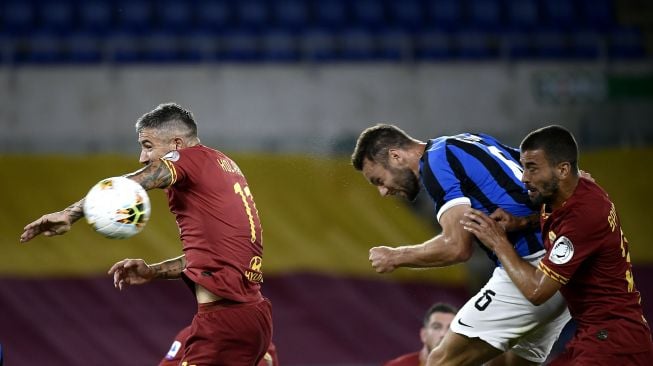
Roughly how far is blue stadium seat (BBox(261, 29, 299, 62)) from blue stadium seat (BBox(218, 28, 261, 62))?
12 cm

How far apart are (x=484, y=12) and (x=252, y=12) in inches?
164

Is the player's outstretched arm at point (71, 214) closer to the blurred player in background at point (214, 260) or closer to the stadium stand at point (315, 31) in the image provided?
the blurred player in background at point (214, 260)

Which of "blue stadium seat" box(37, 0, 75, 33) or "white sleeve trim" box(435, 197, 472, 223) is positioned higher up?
"blue stadium seat" box(37, 0, 75, 33)

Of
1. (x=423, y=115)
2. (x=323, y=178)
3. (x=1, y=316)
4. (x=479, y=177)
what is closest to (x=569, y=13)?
(x=423, y=115)

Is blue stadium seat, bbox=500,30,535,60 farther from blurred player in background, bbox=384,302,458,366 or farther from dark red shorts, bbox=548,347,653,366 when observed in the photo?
dark red shorts, bbox=548,347,653,366

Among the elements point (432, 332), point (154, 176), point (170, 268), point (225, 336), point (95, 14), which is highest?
point (95, 14)

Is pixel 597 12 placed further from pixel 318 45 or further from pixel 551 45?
pixel 318 45

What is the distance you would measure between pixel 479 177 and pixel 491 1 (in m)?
12.7

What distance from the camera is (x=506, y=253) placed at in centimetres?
562

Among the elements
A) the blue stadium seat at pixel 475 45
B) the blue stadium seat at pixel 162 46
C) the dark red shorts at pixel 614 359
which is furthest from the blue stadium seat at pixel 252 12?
the dark red shorts at pixel 614 359

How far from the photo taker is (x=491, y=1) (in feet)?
58.9

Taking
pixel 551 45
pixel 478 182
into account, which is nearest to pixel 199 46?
pixel 551 45

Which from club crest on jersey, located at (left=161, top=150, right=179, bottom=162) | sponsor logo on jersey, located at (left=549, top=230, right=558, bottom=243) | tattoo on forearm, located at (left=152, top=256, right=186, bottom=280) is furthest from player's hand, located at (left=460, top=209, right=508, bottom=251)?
tattoo on forearm, located at (left=152, top=256, right=186, bottom=280)

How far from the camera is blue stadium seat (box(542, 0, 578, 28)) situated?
18.0 meters
